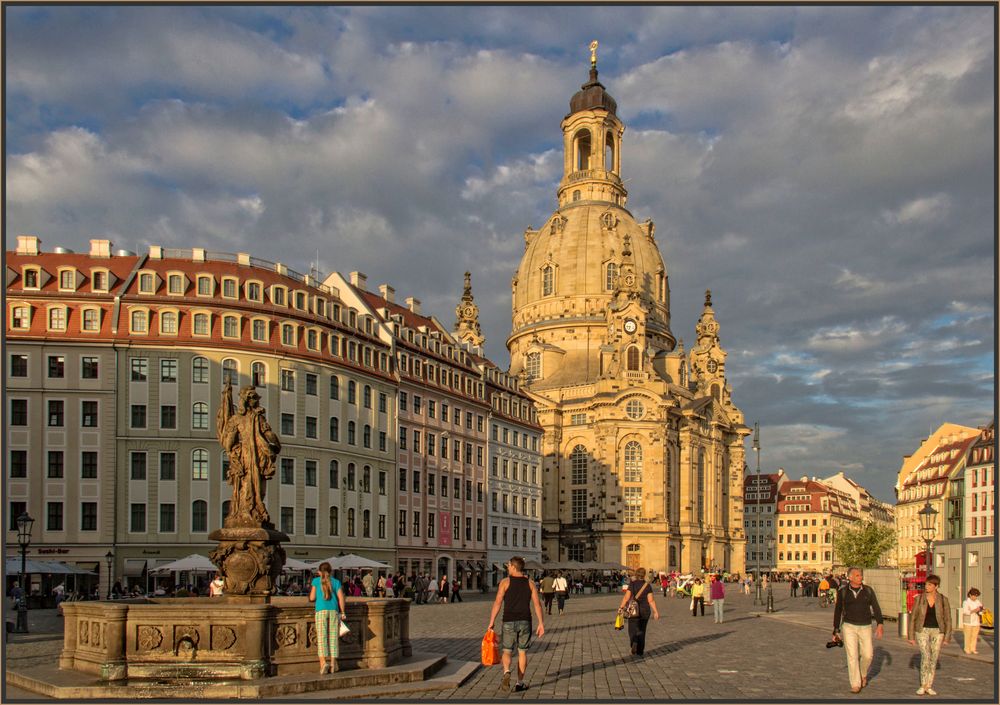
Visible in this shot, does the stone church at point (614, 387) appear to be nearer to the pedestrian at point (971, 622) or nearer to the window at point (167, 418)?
the window at point (167, 418)

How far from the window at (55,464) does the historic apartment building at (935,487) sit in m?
75.1

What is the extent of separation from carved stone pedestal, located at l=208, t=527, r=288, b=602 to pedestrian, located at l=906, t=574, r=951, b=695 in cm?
1157

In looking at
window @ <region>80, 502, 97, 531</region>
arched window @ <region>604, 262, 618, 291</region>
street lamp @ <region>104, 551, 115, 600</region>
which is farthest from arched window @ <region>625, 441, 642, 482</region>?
window @ <region>80, 502, 97, 531</region>

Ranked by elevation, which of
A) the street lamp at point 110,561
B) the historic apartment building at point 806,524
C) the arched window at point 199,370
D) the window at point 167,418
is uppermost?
the arched window at point 199,370

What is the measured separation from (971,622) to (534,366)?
111813mm

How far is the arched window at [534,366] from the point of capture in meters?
138

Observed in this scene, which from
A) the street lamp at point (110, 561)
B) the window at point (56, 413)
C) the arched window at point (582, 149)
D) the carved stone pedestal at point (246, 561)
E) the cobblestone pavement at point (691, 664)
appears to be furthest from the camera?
the arched window at point (582, 149)

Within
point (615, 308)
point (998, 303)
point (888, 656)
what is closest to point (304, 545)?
point (888, 656)

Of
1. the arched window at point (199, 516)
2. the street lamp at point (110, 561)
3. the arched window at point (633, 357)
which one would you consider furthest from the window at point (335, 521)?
the arched window at point (633, 357)

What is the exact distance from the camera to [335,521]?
2512 inches

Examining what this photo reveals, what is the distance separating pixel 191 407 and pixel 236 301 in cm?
605

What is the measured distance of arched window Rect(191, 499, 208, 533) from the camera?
5747 centimetres

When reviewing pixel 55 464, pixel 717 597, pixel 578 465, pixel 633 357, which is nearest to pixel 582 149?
pixel 633 357

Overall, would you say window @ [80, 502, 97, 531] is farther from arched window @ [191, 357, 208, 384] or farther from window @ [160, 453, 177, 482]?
arched window @ [191, 357, 208, 384]
